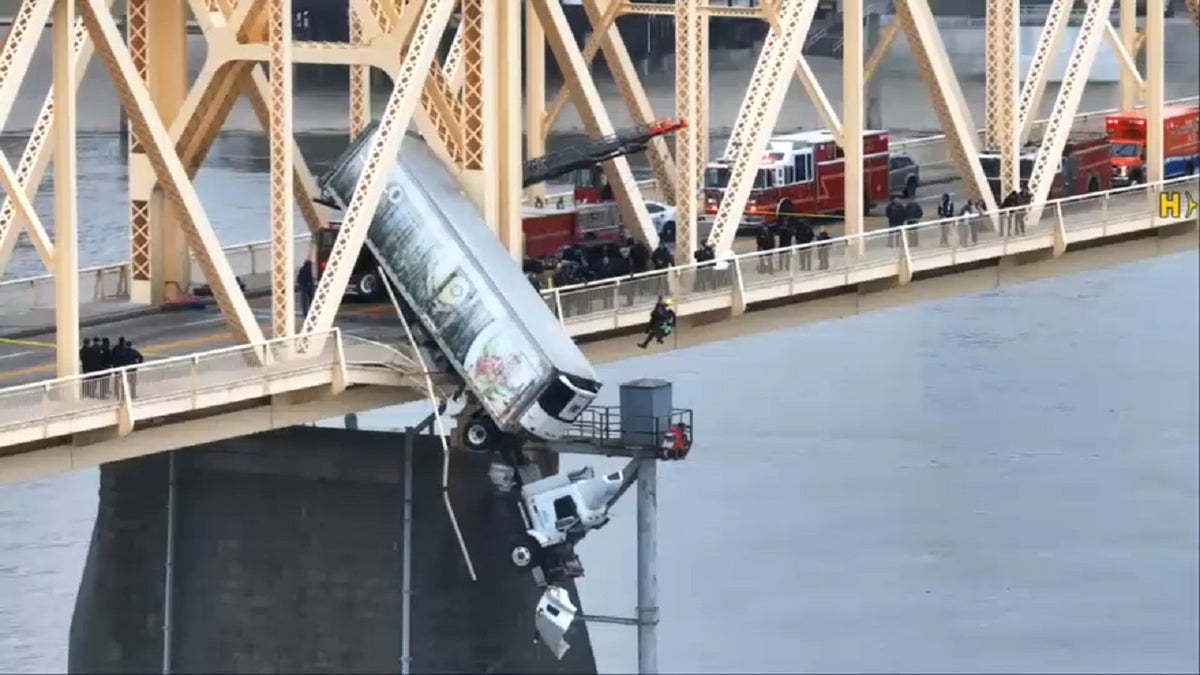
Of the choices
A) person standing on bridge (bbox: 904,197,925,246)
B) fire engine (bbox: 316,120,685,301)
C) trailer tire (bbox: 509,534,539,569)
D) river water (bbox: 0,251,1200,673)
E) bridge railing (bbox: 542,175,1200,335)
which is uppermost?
fire engine (bbox: 316,120,685,301)

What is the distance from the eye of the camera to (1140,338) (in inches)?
3191

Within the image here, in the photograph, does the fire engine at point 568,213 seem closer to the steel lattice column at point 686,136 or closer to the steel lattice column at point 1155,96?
the steel lattice column at point 686,136

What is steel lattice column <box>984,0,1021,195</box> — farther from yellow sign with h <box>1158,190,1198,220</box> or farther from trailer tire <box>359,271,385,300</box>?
trailer tire <box>359,271,385,300</box>

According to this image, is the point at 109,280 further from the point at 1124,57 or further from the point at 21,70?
the point at 1124,57

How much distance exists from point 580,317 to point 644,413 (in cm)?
195

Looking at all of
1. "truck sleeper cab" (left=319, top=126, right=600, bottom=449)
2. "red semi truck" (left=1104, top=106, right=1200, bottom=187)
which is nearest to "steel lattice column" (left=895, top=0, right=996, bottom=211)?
"red semi truck" (left=1104, top=106, right=1200, bottom=187)

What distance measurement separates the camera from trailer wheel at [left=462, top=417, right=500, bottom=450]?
155 ft

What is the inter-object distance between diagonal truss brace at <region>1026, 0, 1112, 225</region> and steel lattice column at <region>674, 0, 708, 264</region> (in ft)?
23.0

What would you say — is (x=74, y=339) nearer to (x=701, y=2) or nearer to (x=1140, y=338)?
(x=701, y=2)

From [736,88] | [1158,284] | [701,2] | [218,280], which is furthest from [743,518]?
[736,88]

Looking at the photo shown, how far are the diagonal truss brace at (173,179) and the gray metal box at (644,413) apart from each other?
525cm

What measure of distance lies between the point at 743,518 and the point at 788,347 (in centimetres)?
1781

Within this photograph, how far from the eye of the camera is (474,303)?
46031 millimetres

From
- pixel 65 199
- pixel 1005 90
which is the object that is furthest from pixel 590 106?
pixel 65 199
